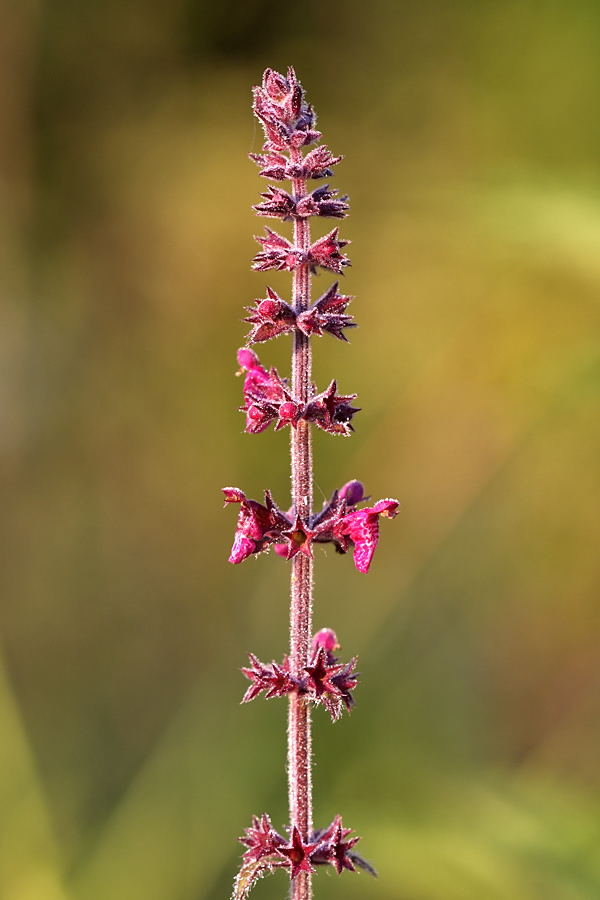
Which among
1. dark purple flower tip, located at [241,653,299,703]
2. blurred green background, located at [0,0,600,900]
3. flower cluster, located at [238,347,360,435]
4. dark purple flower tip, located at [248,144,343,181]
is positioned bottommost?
dark purple flower tip, located at [241,653,299,703]

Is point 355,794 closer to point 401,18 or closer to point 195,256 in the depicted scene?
point 195,256

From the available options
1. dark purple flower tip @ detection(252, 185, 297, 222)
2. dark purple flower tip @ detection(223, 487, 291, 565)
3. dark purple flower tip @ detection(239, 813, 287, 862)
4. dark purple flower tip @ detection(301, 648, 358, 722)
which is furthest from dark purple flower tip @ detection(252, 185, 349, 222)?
dark purple flower tip @ detection(239, 813, 287, 862)

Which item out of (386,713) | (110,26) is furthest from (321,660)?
(110,26)

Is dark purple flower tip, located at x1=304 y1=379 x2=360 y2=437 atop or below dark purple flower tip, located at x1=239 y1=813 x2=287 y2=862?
atop

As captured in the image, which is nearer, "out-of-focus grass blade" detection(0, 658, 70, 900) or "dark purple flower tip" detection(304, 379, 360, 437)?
"dark purple flower tip" detection(304, 379, 360, 437)

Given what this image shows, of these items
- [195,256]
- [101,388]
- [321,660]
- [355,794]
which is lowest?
[321,660]

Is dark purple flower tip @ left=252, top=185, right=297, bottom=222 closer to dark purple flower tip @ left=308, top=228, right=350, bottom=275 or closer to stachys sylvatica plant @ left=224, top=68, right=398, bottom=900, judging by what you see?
stachys sylvatica plant @ left=224, top=68, right=398, bottom=900

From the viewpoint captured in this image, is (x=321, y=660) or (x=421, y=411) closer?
(x=321, y=660)

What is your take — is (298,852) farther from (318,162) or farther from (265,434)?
(265,434)
